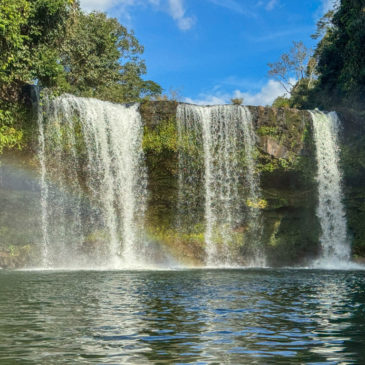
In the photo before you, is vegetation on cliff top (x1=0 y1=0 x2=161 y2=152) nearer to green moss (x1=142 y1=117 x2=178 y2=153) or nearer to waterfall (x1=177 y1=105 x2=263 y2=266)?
green moss (x1=142 y1=117 x2=178 y2=153)

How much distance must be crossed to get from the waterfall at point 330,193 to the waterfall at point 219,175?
11.8 ft

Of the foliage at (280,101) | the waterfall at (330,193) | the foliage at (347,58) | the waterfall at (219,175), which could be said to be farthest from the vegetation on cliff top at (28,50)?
the foliage at (280,101)

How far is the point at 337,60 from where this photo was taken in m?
31.1

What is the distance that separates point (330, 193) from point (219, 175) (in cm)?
610

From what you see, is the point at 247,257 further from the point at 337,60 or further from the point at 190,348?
the point at 190,348

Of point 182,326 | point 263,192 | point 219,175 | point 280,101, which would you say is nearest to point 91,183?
point 219,175

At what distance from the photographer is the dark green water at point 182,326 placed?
5504 millimetres

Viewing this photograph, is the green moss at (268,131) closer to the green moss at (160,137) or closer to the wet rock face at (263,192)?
the wet rock face at (263,192)

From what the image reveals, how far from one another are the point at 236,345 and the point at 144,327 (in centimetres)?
169

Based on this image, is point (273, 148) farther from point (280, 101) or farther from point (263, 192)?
point (280, 101)

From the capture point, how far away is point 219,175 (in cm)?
2583

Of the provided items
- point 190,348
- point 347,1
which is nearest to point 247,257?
point 347,1

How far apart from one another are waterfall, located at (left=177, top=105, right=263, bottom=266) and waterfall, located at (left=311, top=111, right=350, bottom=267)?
11.8 ft

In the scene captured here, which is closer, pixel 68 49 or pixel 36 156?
pixel 36 156
